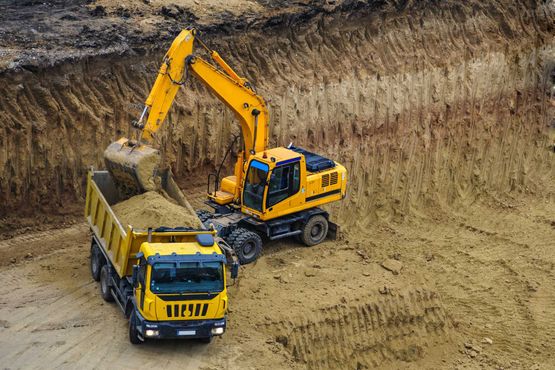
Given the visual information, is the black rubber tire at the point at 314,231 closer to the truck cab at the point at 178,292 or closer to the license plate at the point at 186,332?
the truck cab at the point at 178,292

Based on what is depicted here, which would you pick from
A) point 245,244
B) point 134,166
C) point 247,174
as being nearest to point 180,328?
point 134,166

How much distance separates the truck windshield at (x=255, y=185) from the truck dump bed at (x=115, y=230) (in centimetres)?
209

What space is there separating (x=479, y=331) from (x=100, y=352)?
929cm

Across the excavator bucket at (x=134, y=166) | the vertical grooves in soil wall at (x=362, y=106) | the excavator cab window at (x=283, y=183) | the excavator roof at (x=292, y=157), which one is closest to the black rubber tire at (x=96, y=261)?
the excavator bucket at (x=134, y=166)

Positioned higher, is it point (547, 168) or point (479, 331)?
point (547, 168)

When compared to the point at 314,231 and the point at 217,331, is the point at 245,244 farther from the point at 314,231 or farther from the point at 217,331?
the point at 217,331

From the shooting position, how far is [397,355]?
65.4 feet

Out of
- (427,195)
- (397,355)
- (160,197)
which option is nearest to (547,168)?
(427,195)

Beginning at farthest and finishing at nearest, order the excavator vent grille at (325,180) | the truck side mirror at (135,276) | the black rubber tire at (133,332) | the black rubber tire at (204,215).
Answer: the excavator vent grille at (325,180) < the black rubber tire at (204,215) < the black rubber tire at (133,332) < the truck side mirror at (135,276)

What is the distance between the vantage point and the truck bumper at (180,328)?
51.9 ft

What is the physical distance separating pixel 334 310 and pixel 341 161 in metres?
7.45

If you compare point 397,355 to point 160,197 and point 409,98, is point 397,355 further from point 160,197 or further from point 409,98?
point 409,98

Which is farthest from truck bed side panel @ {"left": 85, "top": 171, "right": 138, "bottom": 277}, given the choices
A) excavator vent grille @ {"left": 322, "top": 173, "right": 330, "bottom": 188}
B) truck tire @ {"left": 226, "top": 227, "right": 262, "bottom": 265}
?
excavator vent grille @ {"left": 322, "top": 173, "right": 330, "bottom": 188}

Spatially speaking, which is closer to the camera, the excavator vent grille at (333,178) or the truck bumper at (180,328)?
the truck bumper at (180,328)
